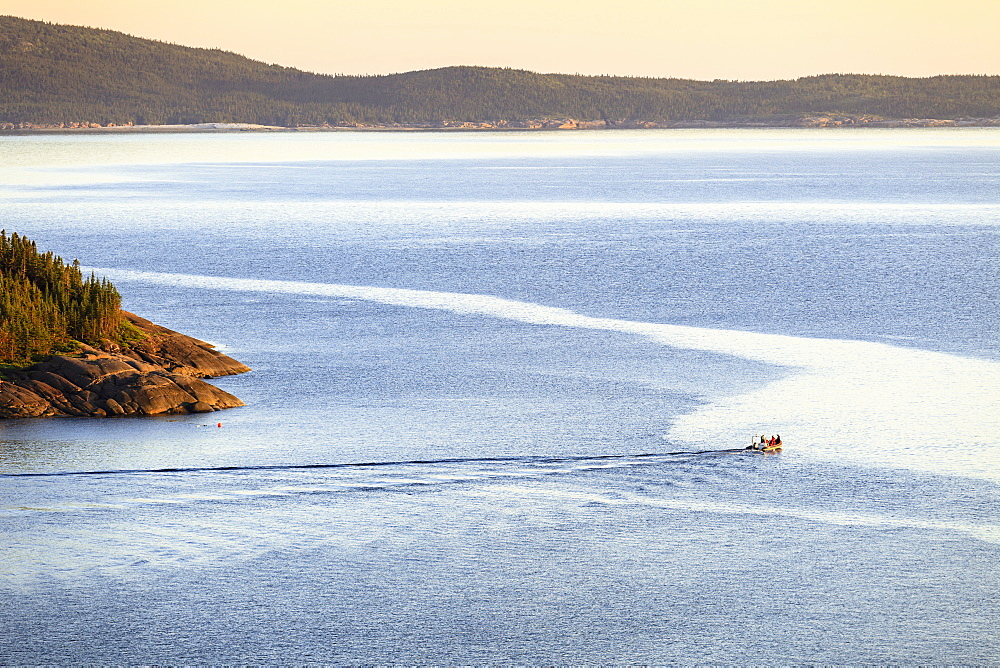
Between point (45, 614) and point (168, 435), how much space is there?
10.7 m

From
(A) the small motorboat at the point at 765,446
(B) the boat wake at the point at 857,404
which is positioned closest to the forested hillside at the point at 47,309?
(B) the boat wake at the point at 857,404

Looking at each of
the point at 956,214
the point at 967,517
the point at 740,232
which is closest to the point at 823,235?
the point at 740,232

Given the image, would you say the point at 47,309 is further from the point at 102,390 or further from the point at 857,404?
the point at 857,404

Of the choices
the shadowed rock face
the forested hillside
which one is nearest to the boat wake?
the shadowed rock face

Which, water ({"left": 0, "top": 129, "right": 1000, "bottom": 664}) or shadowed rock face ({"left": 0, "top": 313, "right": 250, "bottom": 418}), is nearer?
water ({"left": 0, "top": 129, "right": 1000, "bottom": 664})

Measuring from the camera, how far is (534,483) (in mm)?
26828

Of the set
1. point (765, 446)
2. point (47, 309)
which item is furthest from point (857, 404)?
point (47, 309)

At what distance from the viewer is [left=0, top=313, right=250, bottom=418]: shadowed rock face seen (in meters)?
32.8

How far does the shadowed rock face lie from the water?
906 mm

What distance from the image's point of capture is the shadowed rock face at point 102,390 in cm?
3284

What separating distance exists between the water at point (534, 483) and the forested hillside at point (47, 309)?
150 inches

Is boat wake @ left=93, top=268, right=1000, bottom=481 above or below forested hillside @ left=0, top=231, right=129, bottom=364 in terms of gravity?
below

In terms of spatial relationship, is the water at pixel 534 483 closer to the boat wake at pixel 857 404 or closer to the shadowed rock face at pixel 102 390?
the boat wake at pixel 857 404

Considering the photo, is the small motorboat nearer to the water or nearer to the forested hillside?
the water
